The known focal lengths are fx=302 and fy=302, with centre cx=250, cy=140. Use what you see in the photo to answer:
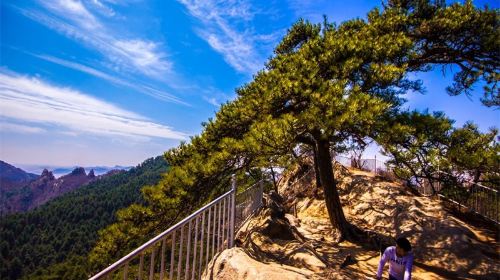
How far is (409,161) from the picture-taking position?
21.8ft

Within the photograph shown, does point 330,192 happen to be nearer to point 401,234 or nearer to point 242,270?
point 401,234

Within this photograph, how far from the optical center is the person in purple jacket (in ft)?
15.8

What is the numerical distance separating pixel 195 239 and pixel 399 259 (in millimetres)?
3506

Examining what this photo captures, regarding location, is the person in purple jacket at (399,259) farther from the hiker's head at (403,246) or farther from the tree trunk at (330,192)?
the tree trunk at (330,192)

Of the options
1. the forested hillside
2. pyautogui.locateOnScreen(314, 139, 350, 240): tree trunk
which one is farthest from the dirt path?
the forested hillside

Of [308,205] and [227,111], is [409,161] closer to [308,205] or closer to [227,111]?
[227,111]

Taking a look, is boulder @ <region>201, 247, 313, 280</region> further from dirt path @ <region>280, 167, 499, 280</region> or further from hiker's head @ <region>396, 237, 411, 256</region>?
hiker's head @ <region>396, 237, 411, 256</region>

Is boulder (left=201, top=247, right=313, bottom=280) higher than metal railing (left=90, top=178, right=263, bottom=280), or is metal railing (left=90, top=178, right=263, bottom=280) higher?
metal railing (left=90, top=178, right=263, bottom=280)

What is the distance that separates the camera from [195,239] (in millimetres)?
3719

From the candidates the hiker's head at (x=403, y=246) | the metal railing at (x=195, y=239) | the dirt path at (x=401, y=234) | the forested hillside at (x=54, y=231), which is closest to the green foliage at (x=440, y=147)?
the hiker's head at (x=403, y=246)

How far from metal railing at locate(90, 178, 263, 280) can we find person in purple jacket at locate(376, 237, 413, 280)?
8.46 ft

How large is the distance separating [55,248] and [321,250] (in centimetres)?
13453

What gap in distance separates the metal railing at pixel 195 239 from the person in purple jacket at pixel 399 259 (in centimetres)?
258

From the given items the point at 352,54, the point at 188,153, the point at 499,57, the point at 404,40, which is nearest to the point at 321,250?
the point at 188,153
